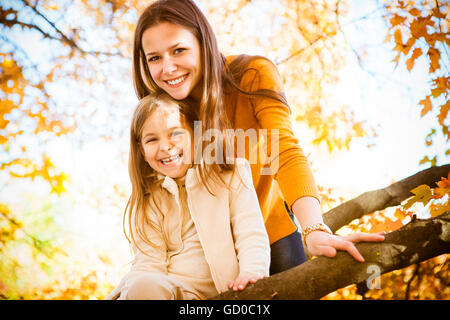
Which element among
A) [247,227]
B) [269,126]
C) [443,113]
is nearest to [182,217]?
[247,227]

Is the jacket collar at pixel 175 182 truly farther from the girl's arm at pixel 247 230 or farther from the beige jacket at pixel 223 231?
the girl's arm at pixel 247 230

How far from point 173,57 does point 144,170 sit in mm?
437

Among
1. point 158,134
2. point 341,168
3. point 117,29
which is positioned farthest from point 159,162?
point 341,168

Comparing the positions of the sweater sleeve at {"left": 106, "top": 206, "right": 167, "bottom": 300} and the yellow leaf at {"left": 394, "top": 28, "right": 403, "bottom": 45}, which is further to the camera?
the yellow leaf at {"left": 394, "top": 28, "right": 403, "bottom": 45}

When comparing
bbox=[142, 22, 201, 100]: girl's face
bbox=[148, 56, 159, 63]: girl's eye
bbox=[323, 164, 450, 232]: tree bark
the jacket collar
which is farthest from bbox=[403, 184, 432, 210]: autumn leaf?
bbox=[148, 56, 159, 63]: girl's eye

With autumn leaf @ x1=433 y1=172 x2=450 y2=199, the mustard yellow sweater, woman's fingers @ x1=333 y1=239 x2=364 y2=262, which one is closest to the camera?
woman's fingers @ x1=333 y1=239 x2=364 y2=262

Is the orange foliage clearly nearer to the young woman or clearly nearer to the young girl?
the young woman

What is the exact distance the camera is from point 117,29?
1.67 meters

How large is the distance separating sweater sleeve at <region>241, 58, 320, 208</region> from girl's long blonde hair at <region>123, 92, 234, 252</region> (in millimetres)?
189

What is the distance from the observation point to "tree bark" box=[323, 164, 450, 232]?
5.27 feet

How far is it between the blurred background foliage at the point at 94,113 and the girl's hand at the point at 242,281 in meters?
0.75

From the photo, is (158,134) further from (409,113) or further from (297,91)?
(409,113)

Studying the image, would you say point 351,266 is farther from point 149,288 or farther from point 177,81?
point 177,81

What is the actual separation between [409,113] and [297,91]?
0.53 meters
